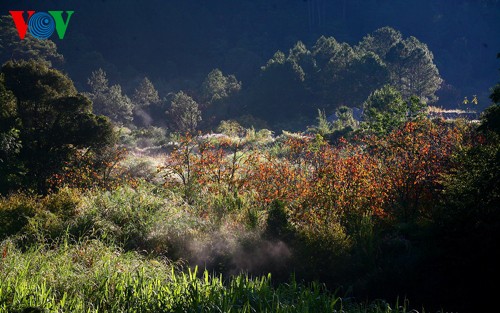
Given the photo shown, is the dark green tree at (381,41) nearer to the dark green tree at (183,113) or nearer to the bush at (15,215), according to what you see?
the dark green tree at (183,113)

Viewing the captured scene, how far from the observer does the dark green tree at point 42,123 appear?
454 inches

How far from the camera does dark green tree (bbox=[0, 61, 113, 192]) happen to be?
1153 centimetres

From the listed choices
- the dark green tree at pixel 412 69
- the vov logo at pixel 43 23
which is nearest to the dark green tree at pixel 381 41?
the dark green tree at pixel 412 69

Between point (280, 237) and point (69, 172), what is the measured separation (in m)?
7.87

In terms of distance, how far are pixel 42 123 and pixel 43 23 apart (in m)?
65.1

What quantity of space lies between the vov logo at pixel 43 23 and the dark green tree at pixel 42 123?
48.1 m

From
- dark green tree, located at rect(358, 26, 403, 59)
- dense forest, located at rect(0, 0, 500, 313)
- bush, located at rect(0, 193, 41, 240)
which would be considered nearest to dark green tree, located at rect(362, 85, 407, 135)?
dense forest, located at rect(0, 0, 500, 313)

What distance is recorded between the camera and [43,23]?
66500 millimetres

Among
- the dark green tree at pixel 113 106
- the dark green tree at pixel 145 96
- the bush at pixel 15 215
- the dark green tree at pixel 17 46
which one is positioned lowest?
the bush at pixel 15 215

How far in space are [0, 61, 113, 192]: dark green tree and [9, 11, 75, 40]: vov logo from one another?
48112mm

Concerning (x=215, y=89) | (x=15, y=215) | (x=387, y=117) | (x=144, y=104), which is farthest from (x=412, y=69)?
(x=15, y=215)

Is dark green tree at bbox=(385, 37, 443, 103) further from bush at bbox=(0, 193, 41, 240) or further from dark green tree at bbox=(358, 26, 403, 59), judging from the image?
bush at bbox=(0, 193, 41, 240)

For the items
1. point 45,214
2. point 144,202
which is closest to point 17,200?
point 45,214

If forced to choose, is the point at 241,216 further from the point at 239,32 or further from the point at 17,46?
the point at 239,32
